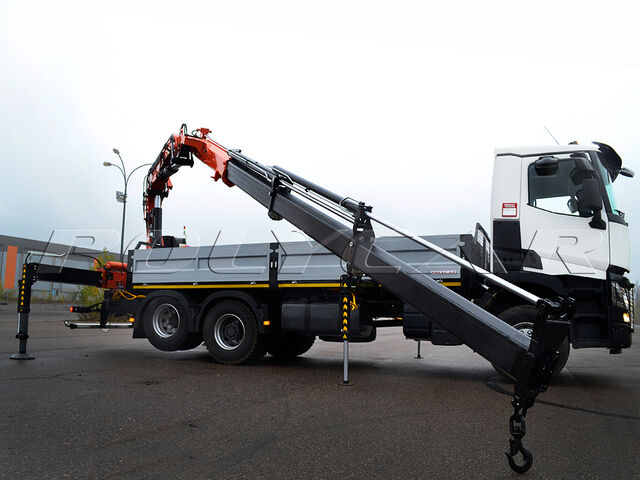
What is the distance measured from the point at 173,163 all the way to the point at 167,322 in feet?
10.0

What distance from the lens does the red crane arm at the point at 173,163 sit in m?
9.04

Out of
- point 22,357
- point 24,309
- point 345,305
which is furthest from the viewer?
point 24,309

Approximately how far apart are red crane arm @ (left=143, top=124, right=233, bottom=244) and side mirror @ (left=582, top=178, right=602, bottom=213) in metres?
5.20

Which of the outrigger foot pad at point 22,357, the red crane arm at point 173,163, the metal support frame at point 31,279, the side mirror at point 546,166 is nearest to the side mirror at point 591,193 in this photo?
the side mirror at point 546,166

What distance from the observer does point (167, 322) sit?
9.98 meters

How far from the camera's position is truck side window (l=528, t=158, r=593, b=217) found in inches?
286

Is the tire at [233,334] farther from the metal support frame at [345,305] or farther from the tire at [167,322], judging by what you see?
the metal support frame at [345,305]

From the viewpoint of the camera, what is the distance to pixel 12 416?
16.8 feet

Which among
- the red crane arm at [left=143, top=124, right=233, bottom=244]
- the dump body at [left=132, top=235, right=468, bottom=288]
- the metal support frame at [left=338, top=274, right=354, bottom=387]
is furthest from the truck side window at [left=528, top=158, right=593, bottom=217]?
the red crane arm at [left=143, top=124, right=233, bottom=244]

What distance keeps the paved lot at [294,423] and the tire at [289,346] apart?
1104 mm

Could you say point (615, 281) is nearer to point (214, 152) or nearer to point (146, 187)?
point (214, 152)

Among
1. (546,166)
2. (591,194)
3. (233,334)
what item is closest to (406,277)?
(591,194)

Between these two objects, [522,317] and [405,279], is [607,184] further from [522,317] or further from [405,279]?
[405,279]

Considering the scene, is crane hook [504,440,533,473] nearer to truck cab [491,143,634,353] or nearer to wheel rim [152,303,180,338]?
truck cab [491,143,634,353]
